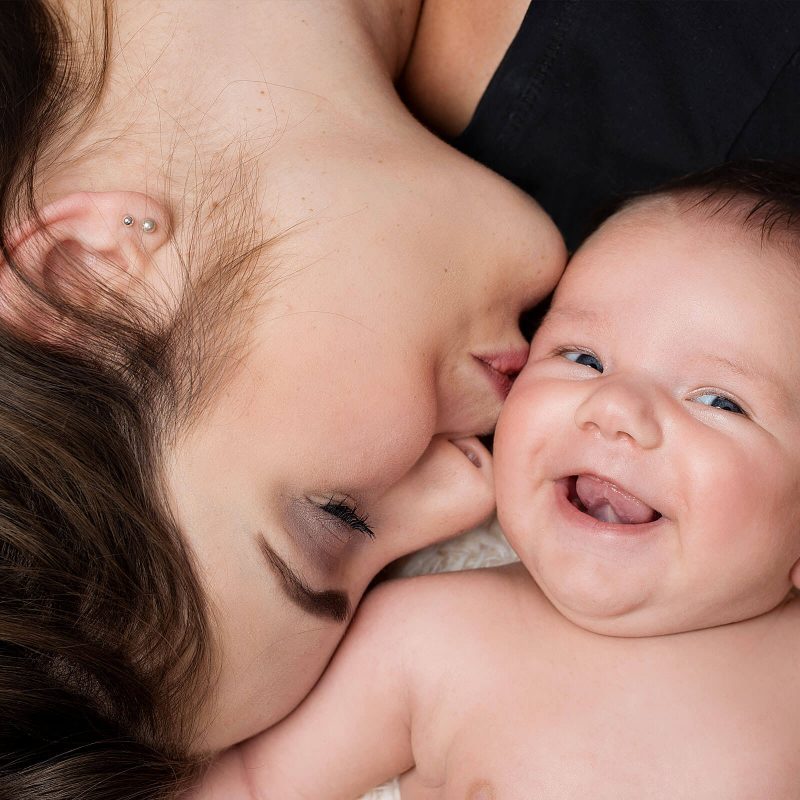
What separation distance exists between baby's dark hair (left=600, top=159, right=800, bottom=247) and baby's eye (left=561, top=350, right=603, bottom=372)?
0.92 feet

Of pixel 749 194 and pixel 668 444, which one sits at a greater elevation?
pixel 749 194

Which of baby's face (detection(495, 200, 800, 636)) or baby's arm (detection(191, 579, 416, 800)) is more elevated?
baby's face (detection(495, 200, 800, 636))

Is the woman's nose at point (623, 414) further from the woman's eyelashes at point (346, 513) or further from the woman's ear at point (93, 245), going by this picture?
the woman's ear at point (93, 245)

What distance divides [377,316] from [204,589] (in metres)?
0.42

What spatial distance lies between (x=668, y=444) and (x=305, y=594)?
0.54m

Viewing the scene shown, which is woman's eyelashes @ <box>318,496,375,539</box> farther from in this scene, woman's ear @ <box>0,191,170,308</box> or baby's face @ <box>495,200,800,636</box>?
woman's ear @ <box>0,191,170,308</box>

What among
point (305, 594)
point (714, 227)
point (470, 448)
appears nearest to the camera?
point (305, 594)

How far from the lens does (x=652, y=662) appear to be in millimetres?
1357

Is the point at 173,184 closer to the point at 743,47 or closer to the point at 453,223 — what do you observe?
the point at 453,223

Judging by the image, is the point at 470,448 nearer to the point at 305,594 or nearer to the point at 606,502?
the point at 606,502

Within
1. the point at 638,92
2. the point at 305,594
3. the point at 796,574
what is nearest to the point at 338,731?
the point at 305,594

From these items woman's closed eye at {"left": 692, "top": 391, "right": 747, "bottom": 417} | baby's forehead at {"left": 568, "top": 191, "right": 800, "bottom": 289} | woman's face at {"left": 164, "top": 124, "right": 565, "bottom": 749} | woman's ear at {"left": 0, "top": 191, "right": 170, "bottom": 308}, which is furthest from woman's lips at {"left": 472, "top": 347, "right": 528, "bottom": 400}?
woman's ear at {"left": 0, "top": 191, "right": 170, "bottom": 308}

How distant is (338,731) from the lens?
148cm

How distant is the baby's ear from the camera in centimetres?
114
